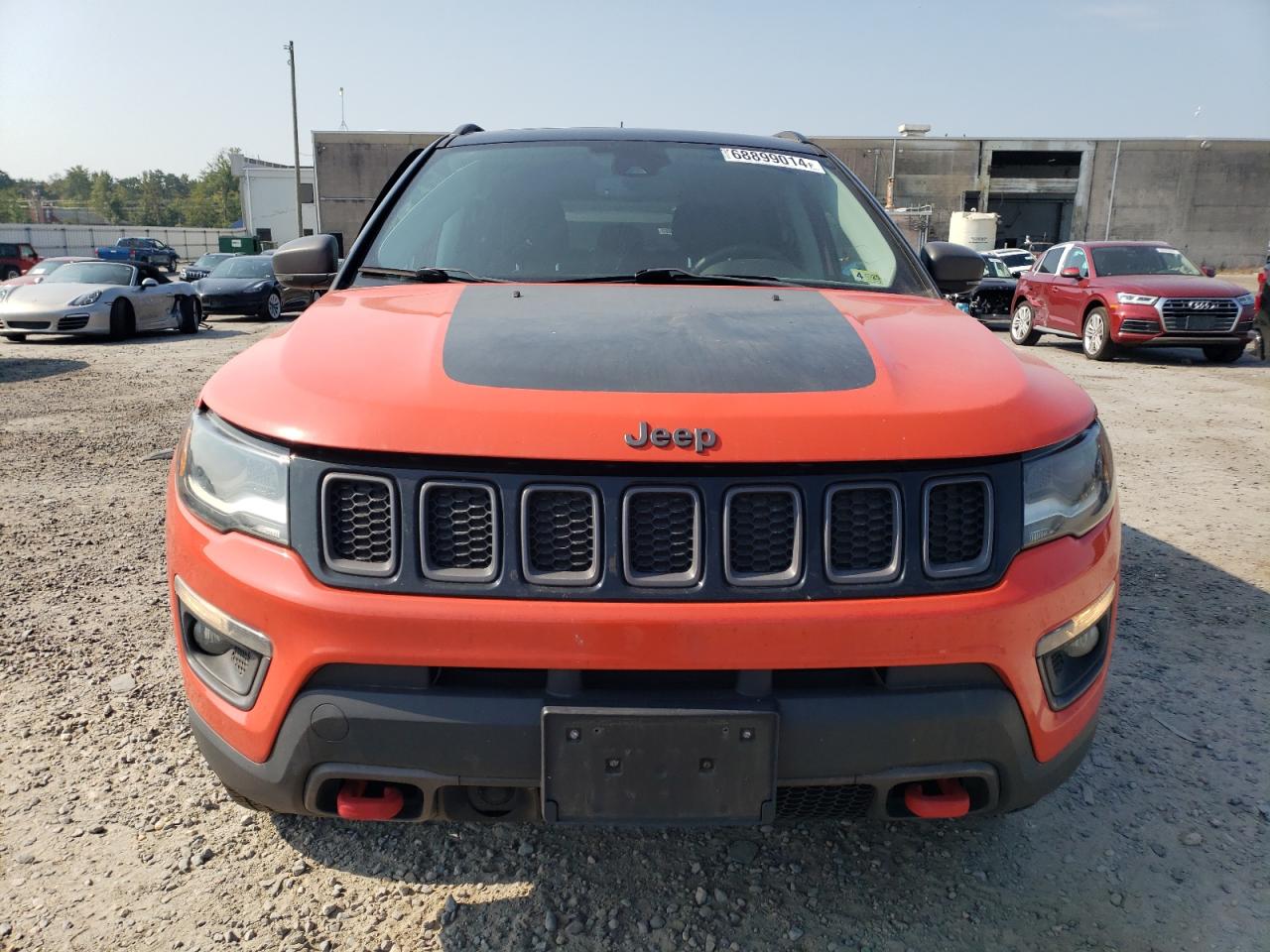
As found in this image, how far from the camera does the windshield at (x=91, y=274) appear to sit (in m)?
14.9

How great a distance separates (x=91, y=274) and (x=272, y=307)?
504 centimetres

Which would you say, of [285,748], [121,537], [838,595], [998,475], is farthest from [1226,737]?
[121,537]

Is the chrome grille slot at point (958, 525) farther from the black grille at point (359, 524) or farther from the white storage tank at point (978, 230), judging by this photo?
the white storage tank at point (978, 230)

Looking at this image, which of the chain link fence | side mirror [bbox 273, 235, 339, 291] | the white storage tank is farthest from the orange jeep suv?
the chain link fence

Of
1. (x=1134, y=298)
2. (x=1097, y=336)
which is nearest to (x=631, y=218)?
(x=1134, y=298)

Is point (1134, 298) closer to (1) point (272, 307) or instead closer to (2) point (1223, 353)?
(2) point (1223, 353)

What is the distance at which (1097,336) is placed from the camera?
1351cm

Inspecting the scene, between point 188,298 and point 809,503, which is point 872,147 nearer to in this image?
point 188,298

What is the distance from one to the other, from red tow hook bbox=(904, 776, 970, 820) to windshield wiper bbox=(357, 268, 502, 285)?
5.50 feet

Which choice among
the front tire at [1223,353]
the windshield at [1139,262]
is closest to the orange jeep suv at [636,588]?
the front tire at [1223,353]

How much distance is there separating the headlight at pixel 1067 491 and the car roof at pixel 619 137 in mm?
1833

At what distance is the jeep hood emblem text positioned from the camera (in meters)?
1.60

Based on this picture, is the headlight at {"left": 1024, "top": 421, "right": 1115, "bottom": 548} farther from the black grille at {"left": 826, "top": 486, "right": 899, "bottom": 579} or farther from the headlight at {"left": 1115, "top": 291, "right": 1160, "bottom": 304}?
the headlight at {"left": 1115, "top": 291, "right": 1160, "bottom": 304}

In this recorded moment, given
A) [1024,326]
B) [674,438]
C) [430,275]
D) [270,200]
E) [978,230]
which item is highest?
[270,200]
